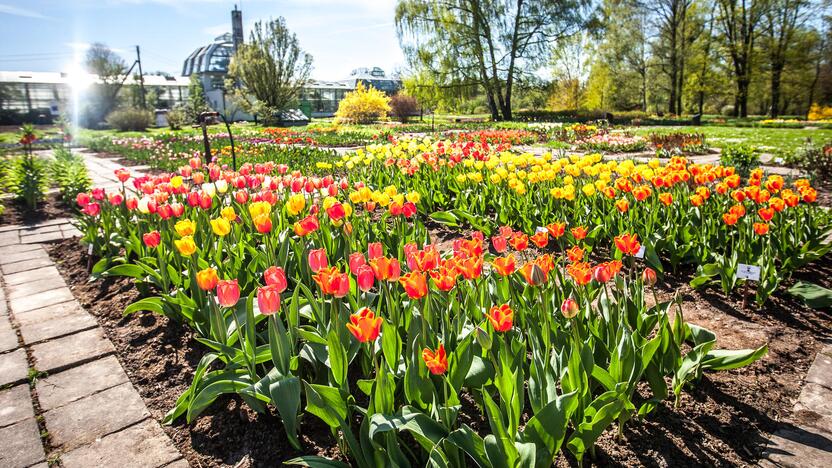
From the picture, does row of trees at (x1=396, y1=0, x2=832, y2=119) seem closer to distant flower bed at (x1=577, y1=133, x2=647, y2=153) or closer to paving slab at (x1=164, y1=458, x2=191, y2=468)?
distant flower bed at (x1=577, y1=133, x2=647, y2=153)

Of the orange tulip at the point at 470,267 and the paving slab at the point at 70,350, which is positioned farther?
the paving slab at the point at 70,350

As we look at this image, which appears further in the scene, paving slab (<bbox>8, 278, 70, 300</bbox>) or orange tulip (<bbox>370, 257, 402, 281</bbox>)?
paving slab (<bbox>8, 278, 70, 300</bbox>)

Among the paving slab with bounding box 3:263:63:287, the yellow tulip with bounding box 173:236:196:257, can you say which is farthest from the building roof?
the yellow tulip with bounding box 173:236:196:257

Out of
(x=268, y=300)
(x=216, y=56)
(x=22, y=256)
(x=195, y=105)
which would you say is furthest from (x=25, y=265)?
(x=216, y=56)

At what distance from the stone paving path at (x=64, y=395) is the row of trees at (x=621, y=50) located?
24369 millimetres

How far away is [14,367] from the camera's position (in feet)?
7.38

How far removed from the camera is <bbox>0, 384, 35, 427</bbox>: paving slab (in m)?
1.88

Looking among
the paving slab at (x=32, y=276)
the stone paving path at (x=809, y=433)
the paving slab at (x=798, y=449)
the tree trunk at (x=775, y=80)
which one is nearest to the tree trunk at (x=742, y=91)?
the tree trunk at (x=775, y=80)

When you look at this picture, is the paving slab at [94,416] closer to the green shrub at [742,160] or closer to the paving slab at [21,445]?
the paving slab at [21,445]

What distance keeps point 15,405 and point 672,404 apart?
2574 millimetres

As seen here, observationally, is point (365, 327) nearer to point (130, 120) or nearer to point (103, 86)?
point (130, 120)

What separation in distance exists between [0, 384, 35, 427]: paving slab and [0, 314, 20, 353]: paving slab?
49cm

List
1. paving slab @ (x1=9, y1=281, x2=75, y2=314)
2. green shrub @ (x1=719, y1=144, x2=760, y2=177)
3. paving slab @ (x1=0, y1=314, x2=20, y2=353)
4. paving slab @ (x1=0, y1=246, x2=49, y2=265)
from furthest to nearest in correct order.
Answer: green shrub @ (x1=719, y1=144, x2=760, y2=177) → paving slab @ (x1=0, y1=246, x2=49, y2=265) → paving slab @ (x1=9, y1=281, x2=75, y2=314) → paving slab @ (x1=0, y1=314, x2=20, y2=353)

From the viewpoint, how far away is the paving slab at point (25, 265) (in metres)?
3.67
